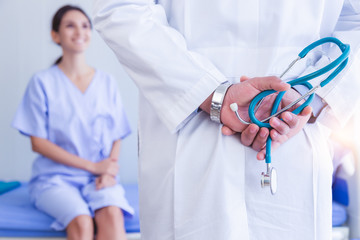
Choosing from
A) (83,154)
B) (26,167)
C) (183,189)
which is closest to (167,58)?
(183,189)

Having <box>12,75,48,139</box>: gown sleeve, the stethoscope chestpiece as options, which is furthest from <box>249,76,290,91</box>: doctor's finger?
<box>12,75,48,139</box>: gown sleeve

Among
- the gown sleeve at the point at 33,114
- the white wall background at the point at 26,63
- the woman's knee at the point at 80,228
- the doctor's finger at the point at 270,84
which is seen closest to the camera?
the doctor's finger at the point at 270,84

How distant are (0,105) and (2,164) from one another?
0.39 m

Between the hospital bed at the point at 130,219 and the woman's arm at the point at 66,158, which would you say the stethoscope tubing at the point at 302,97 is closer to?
the hospital bed at the point at 130,219

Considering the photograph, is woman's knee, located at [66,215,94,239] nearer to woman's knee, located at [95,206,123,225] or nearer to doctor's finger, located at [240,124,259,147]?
→ woman's knee, located at [95,206,123,225]

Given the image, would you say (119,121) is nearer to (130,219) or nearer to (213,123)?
(130,219)

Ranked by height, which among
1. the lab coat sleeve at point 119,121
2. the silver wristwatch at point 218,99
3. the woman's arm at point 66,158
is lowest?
the woman's arm at point 66,158

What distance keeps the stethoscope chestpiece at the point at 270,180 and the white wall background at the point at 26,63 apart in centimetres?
212

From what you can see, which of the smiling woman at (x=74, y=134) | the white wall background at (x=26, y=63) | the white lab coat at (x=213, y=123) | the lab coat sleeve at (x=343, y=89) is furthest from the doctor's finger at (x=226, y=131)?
the white wall background at (x=26, y=63)

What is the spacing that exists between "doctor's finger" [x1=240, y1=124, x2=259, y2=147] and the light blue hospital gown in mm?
1346

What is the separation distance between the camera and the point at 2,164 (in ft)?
9.05

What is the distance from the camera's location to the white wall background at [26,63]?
8.82 ft

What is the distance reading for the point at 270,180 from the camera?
701 millimetres

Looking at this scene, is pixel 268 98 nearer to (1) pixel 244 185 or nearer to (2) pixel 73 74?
(1) pixel 244 185
